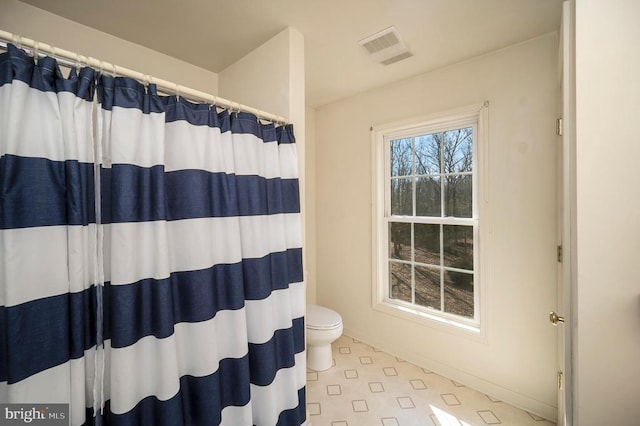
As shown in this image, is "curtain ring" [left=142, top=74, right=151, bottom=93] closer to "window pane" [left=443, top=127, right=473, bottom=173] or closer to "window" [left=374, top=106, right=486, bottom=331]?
"window" [left=374, top=106, right=486, bottom=331]

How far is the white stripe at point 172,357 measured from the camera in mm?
879

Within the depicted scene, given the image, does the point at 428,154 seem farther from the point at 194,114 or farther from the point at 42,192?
the point at 42,192

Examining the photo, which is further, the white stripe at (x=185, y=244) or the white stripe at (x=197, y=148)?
the white stripe at (x=197, y=148)

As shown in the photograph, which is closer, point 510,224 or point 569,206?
point 569,206

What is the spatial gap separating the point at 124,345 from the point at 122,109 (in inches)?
32.8

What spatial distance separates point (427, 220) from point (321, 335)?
1293 mm

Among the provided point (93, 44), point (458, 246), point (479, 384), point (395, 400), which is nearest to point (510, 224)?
point (458, 246)

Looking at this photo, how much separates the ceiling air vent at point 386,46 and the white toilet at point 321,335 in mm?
2044

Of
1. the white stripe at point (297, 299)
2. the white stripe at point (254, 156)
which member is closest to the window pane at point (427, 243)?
the white stripe at point (297, 299)

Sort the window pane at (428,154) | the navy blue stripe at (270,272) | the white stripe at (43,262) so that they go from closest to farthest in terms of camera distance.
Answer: the white stripe at (43,262) → the navy blue stripe at (270,272) → the window pane at (428,154)

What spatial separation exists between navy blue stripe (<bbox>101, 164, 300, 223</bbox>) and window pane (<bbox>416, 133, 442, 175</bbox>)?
4.59 feet

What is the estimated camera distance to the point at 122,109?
931 mm

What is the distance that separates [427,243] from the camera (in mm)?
2232

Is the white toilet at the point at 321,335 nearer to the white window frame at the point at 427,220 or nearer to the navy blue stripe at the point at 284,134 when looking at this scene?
the white window frame at the point at 427,220
